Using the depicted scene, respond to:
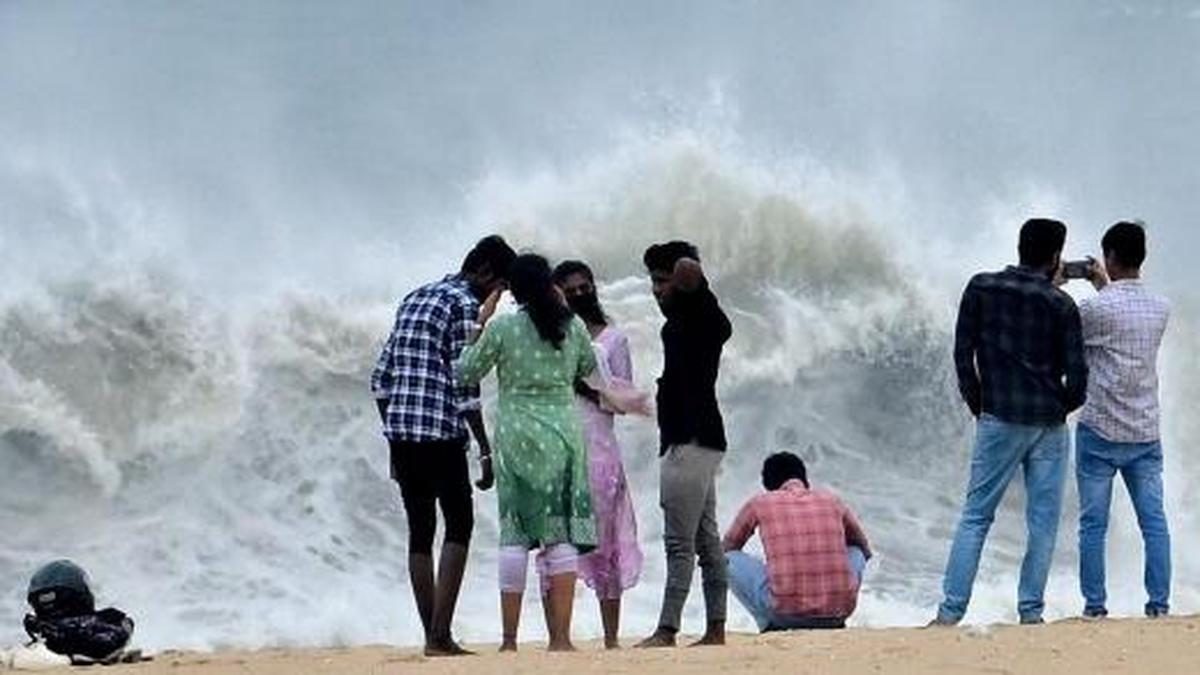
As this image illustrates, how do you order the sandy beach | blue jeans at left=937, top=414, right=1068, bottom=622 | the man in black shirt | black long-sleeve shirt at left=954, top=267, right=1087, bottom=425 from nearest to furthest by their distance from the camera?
1. the sandy beach
2. the man in black shirt
3. black long-sleeve shirt at left=954, top=267, right=1087, bottom=425
4. blue jeans at left=937, top=414, right=1068, bottom=622

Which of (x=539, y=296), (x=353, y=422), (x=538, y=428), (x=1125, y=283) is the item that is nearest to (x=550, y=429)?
(x=538, y=428)

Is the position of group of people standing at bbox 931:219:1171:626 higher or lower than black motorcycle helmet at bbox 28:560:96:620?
higher

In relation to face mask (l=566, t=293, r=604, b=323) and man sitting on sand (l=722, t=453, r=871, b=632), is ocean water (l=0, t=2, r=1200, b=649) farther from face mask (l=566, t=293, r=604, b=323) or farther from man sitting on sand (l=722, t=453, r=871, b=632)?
face mask (l=566, t=293, r=604, b=323)

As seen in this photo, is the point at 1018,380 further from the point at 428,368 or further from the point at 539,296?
the point at 428,368

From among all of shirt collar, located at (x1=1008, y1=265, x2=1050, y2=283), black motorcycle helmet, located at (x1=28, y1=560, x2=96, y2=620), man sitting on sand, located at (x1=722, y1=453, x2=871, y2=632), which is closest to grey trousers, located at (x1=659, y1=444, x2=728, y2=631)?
man sitting on sand, located at (x1=722, y1=453, x2=871, y2=632)

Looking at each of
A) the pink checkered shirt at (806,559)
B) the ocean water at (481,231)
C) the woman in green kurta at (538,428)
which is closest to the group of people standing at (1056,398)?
the pink checkered shirt at (806,559)

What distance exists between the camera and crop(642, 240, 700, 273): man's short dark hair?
878 centimetres

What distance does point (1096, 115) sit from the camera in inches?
1325

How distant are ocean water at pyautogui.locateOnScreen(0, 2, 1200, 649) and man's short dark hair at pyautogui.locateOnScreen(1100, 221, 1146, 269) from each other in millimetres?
4672

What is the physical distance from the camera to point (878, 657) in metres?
7.83

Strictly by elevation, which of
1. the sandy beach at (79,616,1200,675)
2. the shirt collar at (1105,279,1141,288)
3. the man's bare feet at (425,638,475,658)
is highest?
the shirt collar at (1105,279,1141,288)

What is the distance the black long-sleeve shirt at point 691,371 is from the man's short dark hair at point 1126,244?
151cm

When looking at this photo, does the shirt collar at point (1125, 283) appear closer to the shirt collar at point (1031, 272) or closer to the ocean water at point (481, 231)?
the shirt collar at point (1031, 272)

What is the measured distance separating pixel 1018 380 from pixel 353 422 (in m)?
9.50
